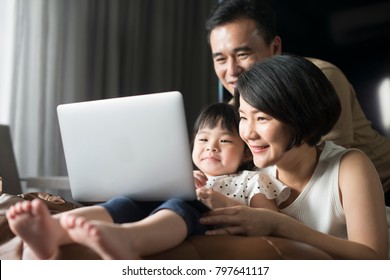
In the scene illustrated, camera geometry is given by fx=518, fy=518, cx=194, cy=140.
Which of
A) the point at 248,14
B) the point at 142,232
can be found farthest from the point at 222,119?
the point at 142,232

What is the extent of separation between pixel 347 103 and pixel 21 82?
5.56 feet

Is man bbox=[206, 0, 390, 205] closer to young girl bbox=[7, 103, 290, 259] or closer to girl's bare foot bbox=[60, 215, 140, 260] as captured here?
young girl bbox=[7, 103, 290, 259]

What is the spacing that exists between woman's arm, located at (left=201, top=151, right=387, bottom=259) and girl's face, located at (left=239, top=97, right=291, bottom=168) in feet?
0.53

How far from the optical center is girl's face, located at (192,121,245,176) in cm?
152

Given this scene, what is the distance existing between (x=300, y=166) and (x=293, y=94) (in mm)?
223

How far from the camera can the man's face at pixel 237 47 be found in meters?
1.94

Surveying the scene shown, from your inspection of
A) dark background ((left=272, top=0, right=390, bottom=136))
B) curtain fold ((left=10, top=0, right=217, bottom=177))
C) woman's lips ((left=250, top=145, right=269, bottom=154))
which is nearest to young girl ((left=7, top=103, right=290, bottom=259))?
woman's lips ((left=250, top=145, right=269, bottom=154))

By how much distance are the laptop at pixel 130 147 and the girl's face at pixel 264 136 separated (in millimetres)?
315

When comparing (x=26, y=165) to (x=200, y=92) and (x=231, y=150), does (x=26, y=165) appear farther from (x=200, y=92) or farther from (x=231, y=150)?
(x=231, y=150)

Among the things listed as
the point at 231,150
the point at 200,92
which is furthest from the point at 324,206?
the point at 200,92

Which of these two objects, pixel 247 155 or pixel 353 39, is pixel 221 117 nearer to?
pixel 247 155

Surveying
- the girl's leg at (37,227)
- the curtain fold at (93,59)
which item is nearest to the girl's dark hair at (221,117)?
the girl's leg at (37,227)

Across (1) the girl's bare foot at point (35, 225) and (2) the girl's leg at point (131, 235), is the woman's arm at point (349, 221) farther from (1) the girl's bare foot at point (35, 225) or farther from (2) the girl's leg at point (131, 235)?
(1) the girl's bare foot at point (35, 225)

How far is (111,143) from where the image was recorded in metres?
1.07
